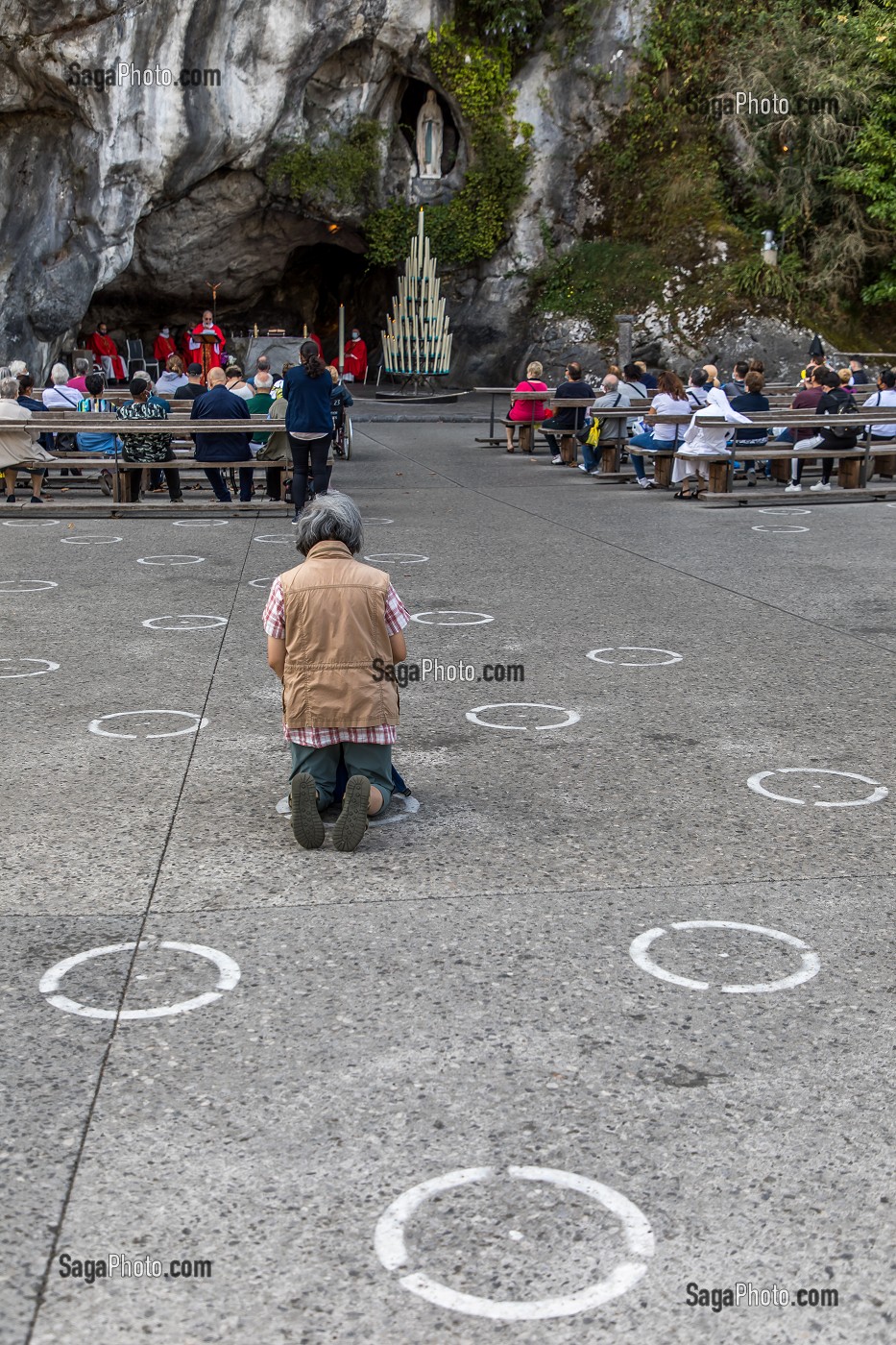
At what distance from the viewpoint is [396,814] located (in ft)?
17.6

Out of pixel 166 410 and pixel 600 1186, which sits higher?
pixel 166 410

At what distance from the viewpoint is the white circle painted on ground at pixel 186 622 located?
8.81m

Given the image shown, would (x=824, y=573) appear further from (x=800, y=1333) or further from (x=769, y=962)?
(x=800, y=1333)

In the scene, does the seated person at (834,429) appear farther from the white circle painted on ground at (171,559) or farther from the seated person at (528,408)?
the white circle painted on ground at (171,559)

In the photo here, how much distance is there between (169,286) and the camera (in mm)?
39781

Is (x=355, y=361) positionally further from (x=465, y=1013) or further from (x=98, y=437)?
(x=465, y=1013)

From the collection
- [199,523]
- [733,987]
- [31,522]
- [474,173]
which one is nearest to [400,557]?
[199,523]

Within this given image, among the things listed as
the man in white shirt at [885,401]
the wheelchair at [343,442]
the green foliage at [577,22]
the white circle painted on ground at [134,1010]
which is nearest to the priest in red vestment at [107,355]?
the green foliage at [577,22]

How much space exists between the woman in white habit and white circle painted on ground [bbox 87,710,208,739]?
10278mm

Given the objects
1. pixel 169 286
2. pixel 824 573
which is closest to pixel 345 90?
pixel 169 286

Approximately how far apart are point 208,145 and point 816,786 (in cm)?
3130

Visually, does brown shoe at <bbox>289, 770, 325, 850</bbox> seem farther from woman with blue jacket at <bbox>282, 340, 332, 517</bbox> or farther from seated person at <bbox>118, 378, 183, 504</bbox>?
seated person at <bbox>118, 378, 183, 504</bbox>

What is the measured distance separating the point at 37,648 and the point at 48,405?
32.0 ft

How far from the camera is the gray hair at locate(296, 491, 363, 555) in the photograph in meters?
5.16
